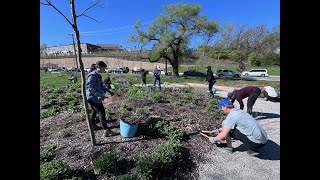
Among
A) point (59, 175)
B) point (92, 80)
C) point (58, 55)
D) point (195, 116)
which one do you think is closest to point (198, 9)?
point (195, 116)

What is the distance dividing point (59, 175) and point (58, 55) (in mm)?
81849

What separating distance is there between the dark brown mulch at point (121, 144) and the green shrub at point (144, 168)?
231mm

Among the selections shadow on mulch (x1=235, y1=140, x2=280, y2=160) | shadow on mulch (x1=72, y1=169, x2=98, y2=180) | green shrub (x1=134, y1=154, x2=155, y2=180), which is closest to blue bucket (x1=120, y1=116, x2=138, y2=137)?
green shrub (x1=134, y1=154, x2=155, y2=180)

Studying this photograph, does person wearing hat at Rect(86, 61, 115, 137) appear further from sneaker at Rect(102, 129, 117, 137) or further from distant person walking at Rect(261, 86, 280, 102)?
distant person walking at Rect(261, 86, 280, 102)

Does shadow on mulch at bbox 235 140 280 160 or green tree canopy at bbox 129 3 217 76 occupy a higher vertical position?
green tree canopy at bbox 129 3 217 76

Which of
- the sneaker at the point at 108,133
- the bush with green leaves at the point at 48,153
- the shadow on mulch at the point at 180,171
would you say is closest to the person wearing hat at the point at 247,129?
the shadow on mulch at the point at 180,171

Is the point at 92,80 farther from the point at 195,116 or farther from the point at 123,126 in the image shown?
the point at 195,116

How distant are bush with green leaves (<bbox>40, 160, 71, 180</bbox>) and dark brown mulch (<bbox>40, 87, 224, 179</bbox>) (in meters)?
0.24

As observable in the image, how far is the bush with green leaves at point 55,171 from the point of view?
3.69m

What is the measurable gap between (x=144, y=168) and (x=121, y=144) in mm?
1317

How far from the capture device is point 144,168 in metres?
4.14

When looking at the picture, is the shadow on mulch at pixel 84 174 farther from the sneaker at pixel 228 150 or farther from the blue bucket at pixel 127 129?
the sneaker at pixel 228 150

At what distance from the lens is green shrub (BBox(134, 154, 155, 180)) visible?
402 cm
